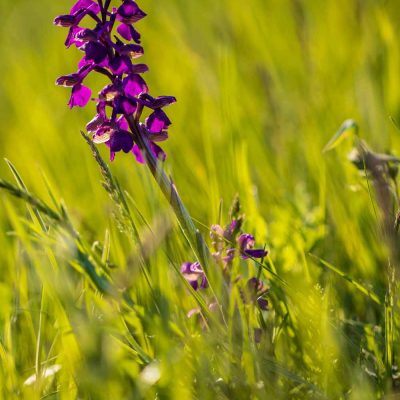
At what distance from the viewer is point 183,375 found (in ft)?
4.06

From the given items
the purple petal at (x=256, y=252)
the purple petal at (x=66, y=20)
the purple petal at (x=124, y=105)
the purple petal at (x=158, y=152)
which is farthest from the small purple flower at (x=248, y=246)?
the purple petal at (x=66, y=20)

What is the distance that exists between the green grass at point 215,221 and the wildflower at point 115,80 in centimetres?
12

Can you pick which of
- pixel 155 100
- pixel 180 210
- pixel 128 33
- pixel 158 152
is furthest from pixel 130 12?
pixel 180 210

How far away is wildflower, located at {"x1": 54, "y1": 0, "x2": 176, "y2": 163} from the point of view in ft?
4.41

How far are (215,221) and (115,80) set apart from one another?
0.48m

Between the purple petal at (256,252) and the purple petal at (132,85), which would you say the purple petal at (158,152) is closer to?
the purple petal at (132,85)

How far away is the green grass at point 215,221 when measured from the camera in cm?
123

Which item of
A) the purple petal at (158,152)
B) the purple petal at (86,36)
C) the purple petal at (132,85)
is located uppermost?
the purple petal at (86,36)

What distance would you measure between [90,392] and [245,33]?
271cm

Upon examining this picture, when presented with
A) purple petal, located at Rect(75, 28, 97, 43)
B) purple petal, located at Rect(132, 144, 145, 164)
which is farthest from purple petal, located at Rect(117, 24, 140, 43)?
purple petal, located at Rect(132, 144, 145, 164)

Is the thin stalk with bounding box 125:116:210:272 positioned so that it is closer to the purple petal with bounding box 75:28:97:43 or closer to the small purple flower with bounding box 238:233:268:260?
the small purple flower with bounding box 238:233:268:260

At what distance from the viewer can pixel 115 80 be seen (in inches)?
54.2

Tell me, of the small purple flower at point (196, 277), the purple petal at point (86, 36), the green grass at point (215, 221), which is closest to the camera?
the green grass at point (215, 221)

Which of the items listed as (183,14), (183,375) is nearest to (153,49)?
(183,14)
